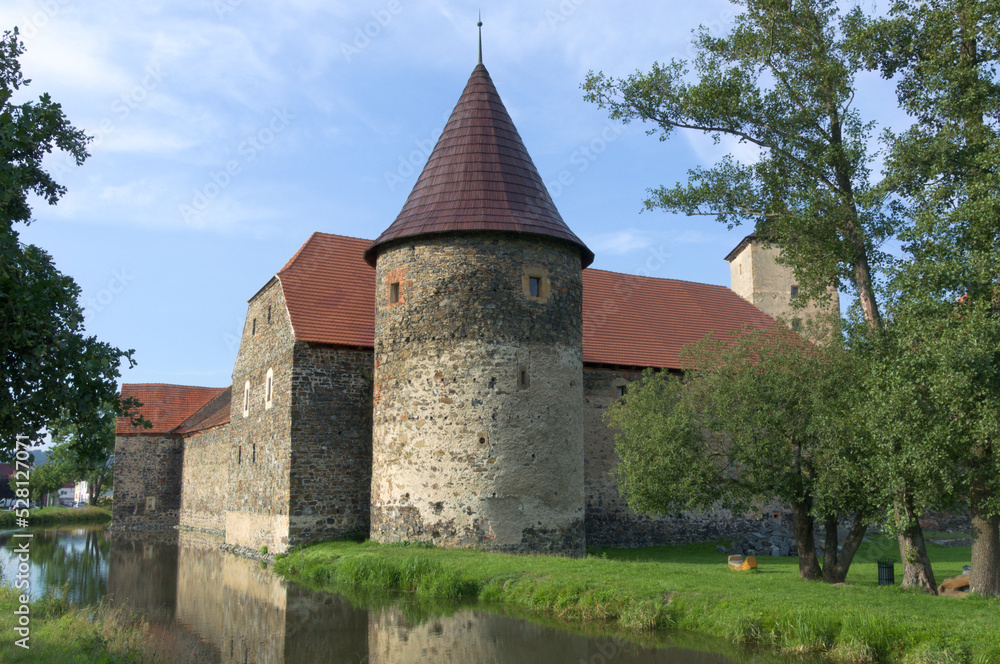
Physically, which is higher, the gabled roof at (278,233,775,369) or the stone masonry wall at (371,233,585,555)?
the gabled roof at (278,233,775,369)

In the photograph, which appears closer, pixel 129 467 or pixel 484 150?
pixel 484 150

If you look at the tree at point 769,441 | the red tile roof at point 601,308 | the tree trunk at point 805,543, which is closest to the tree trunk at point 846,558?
the tree at point 769,441

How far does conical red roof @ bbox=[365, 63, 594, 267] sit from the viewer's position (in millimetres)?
17000

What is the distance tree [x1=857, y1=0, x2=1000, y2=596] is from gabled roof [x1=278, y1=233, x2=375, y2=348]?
12.9 m

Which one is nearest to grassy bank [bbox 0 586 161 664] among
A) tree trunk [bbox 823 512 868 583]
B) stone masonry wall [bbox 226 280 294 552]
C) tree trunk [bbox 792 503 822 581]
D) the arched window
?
stone masonry wall [bbox 226 280 294 552]

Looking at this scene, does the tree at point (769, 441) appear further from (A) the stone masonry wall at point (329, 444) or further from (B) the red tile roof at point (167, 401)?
(B) the red tile roof at point (167, 401)

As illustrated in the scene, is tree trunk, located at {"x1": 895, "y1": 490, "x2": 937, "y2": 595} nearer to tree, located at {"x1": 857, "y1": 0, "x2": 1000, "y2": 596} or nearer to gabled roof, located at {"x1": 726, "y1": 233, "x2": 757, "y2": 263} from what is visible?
tree, located at {"x1": 857, "y1": 0, "x2": 1000, "y2": 596}

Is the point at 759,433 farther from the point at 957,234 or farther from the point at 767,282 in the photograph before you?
the point at 767,282

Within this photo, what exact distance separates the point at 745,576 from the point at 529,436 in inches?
202

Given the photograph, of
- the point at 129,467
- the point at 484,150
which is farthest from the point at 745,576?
the point at 129,467

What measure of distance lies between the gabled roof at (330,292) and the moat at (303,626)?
19.7 ft

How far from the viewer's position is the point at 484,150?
18.0 m

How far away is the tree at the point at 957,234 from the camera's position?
10.1 m

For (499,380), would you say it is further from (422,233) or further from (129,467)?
(129,467)
